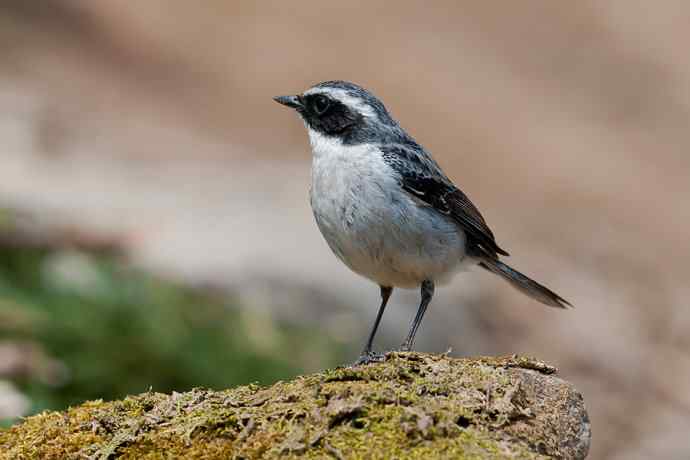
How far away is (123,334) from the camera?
8.80m

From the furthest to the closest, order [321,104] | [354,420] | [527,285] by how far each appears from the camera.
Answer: [527,285], [321,104], [354,420]

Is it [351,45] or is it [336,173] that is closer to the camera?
[336,173]

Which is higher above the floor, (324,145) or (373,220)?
(324,145)

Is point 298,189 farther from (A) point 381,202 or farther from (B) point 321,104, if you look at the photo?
(A) point 381,202

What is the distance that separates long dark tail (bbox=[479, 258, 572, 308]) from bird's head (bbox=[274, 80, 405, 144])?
1286 millimetres

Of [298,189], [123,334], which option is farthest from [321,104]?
[298,189]

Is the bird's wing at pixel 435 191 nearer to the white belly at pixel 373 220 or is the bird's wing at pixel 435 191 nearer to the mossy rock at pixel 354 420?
the white belly at pixel 373 220

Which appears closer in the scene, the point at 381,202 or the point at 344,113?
the point at 381,202

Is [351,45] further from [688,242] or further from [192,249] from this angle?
[192,249]

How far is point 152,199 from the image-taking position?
14297 millimetres

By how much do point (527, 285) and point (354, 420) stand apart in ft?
12.3

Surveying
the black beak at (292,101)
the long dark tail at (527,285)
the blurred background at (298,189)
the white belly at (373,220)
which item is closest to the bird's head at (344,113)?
the black beak at (292,101)

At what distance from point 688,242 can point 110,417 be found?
14.6m

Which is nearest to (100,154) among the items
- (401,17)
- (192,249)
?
(192,249)
